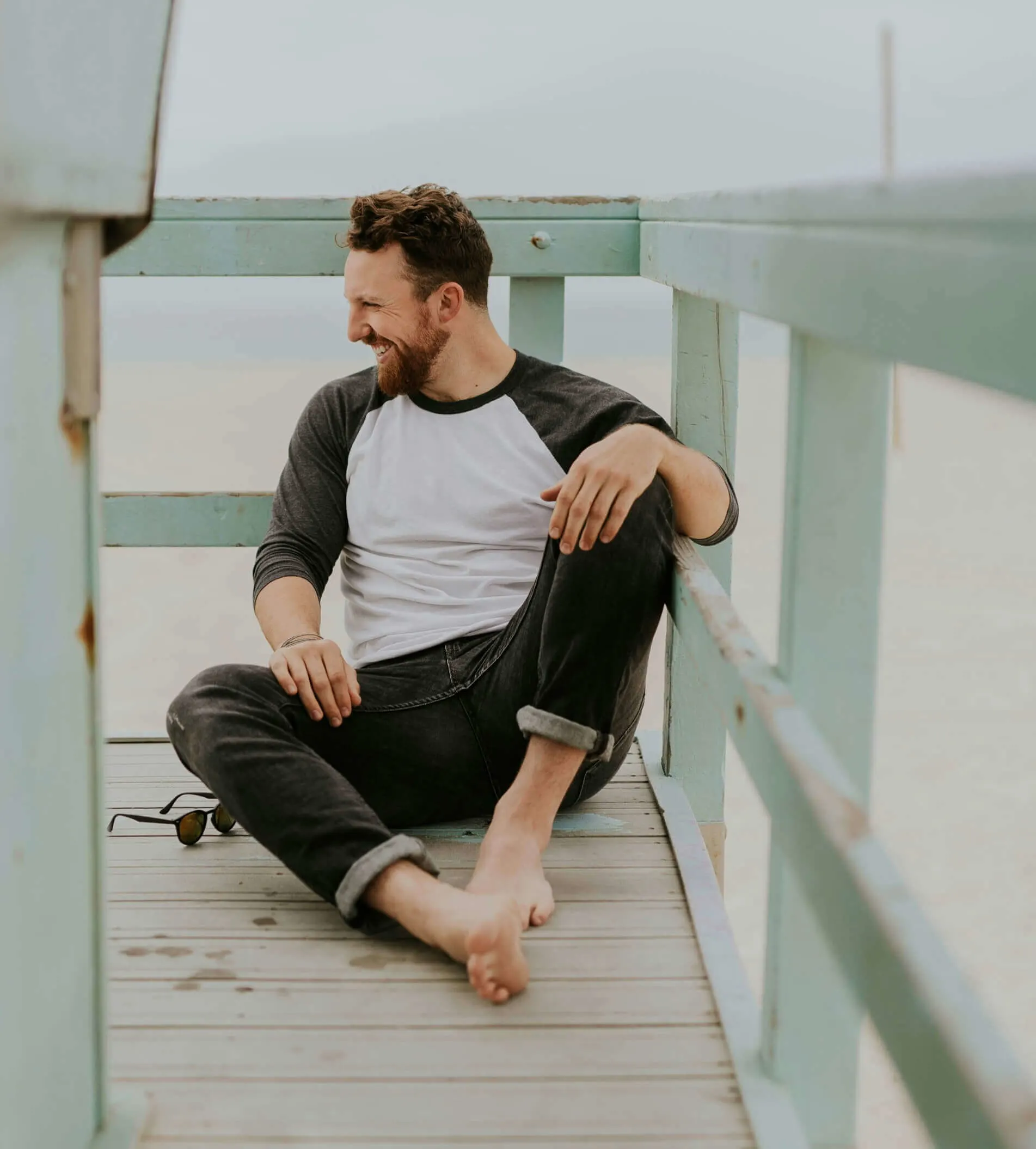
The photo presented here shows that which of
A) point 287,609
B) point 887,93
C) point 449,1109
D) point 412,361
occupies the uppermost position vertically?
point 887,93

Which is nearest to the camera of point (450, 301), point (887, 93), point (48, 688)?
point (48, 688)

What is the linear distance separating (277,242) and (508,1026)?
4.89ft

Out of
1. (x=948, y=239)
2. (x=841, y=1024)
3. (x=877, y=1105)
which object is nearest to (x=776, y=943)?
(x=841, y=1024)

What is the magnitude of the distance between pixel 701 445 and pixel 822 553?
968 millimetres

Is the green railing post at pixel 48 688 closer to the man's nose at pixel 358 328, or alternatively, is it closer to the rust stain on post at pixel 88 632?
the rust stain on post at pixel 88 632

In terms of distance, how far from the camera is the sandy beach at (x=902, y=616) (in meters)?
7.44

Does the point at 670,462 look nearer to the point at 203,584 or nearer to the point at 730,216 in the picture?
the point at 730,216

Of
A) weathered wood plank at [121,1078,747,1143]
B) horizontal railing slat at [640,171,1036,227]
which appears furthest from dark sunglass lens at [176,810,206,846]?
horizontal railing slat at [640,171,1036,227]

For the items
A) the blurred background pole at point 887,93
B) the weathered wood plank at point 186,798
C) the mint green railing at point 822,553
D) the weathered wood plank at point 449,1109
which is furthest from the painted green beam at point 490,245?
the blurred background pole at point 887,93

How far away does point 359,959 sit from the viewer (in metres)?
1.53

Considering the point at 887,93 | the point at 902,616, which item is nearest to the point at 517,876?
the point at 902,616

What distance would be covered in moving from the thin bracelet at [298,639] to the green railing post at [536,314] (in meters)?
0.76

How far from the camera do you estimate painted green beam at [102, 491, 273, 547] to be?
2.38 m

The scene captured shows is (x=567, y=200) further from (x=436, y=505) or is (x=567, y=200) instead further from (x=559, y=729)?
(x=559, y=729)
